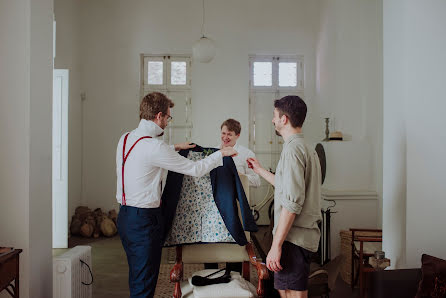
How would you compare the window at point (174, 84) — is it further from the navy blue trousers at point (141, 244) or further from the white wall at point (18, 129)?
the navy blue trousers at point (141, 244)

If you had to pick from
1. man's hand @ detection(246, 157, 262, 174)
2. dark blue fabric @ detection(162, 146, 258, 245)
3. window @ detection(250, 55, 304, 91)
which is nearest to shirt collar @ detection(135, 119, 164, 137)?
dark blue fabric @ detection(162, 146, 258, 245)

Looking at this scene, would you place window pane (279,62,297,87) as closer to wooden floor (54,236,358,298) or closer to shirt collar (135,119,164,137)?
wooden floor (54,236,358,298)

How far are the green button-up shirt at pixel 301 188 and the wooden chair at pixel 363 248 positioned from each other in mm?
1749

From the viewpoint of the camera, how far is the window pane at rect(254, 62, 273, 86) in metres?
7.35

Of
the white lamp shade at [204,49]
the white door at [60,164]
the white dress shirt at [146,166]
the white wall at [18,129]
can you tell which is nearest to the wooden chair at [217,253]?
the white dress shirt at [146,166]

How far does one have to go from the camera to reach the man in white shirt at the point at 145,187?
235 centimetres

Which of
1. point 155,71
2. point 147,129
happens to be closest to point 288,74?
point 155,71

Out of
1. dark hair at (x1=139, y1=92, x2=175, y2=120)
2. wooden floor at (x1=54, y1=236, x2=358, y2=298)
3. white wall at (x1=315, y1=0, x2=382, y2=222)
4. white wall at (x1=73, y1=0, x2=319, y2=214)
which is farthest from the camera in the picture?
white wall at (x1=73, y1=0, x2=319, y2=214)

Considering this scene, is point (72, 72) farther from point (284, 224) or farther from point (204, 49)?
point (284, 224)

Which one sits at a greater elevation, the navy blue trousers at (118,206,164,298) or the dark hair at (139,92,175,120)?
the dark hair at (139,92,175,120)

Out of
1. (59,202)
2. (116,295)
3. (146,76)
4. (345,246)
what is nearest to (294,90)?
(146,76)

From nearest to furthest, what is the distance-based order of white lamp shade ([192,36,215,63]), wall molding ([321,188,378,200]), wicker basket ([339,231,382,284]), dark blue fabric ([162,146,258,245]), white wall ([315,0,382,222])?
dark blue fabric ([162,146,258,245])
wicker basket ([339,231,382,284])
wall molding ([321,188,378,200])
white wall ([315,0,382,222])
white lamp shade ([192,36,215,63])

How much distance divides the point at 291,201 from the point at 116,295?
2653 mm

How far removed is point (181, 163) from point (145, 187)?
0.27 metres
